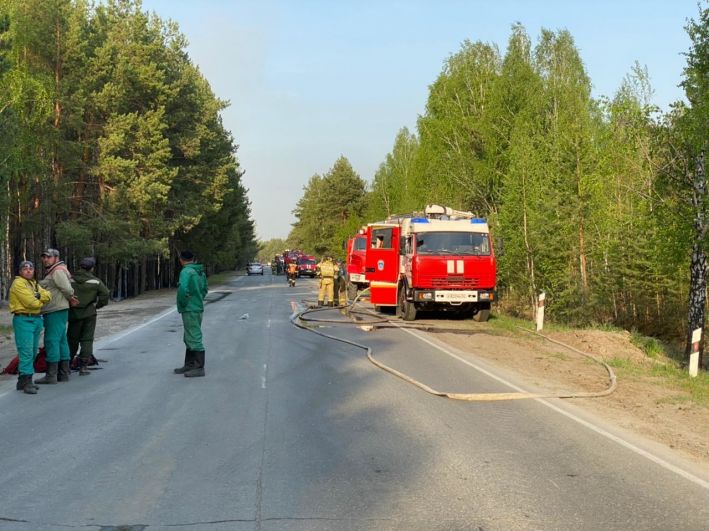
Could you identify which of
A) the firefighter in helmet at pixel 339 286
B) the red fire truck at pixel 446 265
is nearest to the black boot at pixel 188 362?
the red fire truck at pixel 446 265

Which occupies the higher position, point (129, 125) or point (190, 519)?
point (129, 125)

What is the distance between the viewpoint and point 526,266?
85.8 ft

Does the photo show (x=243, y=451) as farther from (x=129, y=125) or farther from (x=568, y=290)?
(x=129, y=125)

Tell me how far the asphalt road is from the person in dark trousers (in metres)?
0.49

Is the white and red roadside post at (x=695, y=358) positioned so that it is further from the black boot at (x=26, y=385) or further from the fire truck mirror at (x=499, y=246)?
the fire truck mirror at (x=499, y=246)

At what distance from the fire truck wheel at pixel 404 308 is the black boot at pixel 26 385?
1292cm

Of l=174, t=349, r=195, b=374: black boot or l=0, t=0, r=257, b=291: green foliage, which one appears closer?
l=174, t=349, r=195, b=374: black boot

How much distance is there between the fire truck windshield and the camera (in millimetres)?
20422

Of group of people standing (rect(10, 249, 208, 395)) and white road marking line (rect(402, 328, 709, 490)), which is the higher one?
group of people standing (rect(10, 249, 208, 395))

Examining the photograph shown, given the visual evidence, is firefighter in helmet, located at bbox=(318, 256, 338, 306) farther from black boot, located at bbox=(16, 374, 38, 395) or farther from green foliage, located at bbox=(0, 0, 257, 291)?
black boot, located at bbox=(16, 374, 38, 395)

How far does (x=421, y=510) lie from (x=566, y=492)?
119cm

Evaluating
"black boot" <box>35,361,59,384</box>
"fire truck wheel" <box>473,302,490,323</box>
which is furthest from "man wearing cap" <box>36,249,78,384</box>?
"fire truck wheel" <box>473,302,490,323</box>

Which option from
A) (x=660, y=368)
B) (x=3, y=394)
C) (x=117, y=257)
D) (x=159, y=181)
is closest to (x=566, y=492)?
(x=3, y=394)

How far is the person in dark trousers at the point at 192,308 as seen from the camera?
10.6 meters
